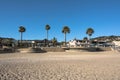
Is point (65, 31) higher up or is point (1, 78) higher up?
point (65, 31)

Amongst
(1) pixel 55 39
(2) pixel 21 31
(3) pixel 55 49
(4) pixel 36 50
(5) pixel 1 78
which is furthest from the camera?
(1) pixel 55 39

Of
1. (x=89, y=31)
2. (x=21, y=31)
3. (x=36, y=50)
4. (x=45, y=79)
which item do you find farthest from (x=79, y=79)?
(x=89, y=31)

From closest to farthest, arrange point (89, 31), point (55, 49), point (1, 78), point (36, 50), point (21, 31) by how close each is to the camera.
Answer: point (1, 78) < point (36, 50) < point (55, 49) < point (21, 31) < point (89, 31)

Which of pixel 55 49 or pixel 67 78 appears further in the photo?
pixel 55 49

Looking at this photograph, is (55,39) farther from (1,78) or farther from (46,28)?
(1,78)

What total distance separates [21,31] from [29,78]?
8288 cm

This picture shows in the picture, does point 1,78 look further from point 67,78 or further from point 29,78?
point 67,78

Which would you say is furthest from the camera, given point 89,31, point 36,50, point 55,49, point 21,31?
point 89,31

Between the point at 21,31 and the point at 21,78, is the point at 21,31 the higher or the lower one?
the higher one

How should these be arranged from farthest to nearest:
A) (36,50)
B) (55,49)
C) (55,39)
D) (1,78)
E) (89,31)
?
(55,39)
(89,31)
(55,49)
(36,50)
(1,78)

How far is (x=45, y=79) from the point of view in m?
10.1

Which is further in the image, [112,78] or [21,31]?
[21,31]

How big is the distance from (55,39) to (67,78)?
331ft

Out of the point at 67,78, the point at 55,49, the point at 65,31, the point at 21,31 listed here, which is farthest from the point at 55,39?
the point at 67,78
